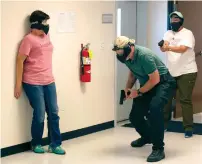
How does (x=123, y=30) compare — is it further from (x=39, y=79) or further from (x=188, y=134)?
(x=39, y=79)

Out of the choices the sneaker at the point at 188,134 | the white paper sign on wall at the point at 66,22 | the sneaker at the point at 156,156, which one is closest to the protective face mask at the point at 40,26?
the white paper sign on wall at the point at 66,22

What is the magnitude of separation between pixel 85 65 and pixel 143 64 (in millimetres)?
1253

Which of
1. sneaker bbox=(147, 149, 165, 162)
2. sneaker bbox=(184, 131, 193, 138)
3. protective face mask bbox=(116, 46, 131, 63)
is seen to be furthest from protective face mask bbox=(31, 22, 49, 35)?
sneaker bbox=(184, 131, 193, 138)

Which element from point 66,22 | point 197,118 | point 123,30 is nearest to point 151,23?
point 123,30

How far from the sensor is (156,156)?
4.05 metres

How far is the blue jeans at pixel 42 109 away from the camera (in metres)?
4.28

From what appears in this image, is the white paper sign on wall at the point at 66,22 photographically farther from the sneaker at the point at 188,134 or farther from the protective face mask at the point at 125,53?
the sneaker at the point at 188,134

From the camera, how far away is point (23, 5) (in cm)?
431

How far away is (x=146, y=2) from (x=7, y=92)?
2.82m

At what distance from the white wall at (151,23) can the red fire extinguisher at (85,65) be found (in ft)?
4.66

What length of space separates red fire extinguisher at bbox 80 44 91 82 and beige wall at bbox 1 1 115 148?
69mm

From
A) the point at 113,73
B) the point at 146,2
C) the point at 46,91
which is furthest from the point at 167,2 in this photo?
the point at 46,91

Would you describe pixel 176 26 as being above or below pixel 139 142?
above

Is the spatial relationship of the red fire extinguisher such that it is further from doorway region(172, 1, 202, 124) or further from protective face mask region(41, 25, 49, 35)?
doorway region(172, 1, 202, 124)
